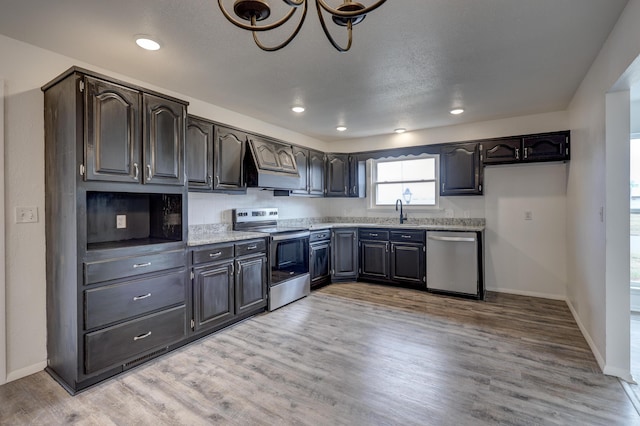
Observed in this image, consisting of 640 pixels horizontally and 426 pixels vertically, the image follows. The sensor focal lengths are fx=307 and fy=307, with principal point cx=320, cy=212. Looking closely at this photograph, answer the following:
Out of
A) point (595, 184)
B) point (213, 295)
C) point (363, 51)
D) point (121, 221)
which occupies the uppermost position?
point (363, 51)

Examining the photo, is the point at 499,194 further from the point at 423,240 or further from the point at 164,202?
the point at 164,202

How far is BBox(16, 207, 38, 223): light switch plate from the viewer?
2.25 m

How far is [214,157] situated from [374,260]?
2.84m

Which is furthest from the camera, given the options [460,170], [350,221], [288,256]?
[350,221]

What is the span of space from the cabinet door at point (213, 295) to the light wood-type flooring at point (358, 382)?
0.17m

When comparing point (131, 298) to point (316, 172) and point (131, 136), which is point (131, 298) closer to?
point (131, 136)

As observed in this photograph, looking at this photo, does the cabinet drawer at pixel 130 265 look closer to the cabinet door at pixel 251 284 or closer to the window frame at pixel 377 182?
the cabinet door at pixel 251 284

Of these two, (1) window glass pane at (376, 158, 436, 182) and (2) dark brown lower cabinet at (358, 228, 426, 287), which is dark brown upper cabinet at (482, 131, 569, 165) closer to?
(1) window glass pane at (376, 158, 436, 182)

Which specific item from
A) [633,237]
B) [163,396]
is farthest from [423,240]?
[163,396]

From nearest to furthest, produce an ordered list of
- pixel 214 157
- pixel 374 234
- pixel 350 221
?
pixel 214 157 < pixel 374 234 < pixel 350 221

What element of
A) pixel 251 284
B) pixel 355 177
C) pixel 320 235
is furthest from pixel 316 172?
pixel 251 284

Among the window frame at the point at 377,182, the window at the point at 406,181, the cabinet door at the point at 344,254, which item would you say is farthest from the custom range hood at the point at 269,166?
the window at the point at 406,181

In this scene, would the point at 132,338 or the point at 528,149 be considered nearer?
the point at 132,338

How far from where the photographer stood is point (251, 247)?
11.1 feet
